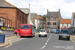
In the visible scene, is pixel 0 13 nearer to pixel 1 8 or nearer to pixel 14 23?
pixel 1 8

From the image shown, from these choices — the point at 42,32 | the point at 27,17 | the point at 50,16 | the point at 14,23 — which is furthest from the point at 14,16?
the point at 50,16

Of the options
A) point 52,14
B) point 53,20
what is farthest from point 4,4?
point 53,20

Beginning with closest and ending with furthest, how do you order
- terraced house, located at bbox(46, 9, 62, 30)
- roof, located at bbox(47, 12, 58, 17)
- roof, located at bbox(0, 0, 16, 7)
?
roof, located at bbox(0, 0, 16, 7) → terraced house, located at bbox(46, 9, 62, 30) → roof, located at bbox(47, 12, 58, 17)

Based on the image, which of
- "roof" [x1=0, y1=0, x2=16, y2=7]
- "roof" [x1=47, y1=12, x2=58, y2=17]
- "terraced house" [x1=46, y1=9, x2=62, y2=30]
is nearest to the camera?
"roof" [x1=0, y1=0, x2=16, y2=7]

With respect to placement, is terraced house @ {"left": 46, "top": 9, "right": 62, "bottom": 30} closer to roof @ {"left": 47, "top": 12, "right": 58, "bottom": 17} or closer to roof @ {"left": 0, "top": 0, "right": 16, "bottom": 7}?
roof @ {"left": 47, "top": 12, "right": 58, "bottom": 17}

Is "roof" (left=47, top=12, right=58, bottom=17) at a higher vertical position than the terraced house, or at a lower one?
higher

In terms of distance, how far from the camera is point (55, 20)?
369 ft

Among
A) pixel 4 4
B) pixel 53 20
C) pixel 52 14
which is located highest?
pixel 52 14

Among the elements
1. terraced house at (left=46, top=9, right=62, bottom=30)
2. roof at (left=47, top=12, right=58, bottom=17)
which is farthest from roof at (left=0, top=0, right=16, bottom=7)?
roof at (left=47, top=12, right=58, bottom=17)

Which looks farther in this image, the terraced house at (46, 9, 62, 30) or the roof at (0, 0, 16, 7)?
the terraced house at (46, 9, 62, 30)

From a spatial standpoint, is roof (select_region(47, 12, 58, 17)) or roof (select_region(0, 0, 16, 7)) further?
roof (select_region(47, 12, 58, 17))

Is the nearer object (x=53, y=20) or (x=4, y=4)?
(x=4, y=4)

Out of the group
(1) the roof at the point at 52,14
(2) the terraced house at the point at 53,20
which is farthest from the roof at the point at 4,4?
(1) the roof at the point at 52,14

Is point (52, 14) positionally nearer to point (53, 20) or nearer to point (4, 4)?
point (53, 20)
